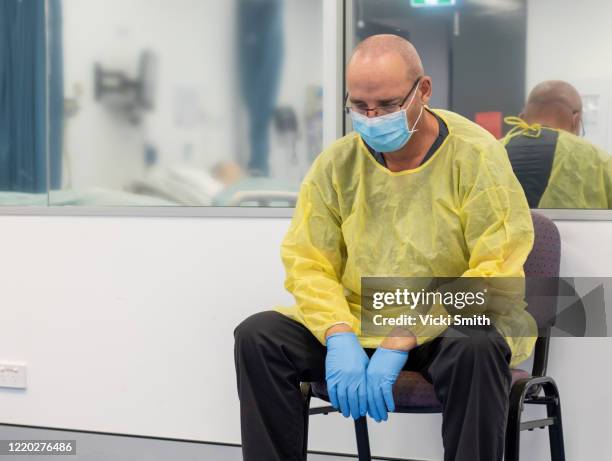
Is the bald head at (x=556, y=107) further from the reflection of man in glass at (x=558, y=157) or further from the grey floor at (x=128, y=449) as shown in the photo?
the grey floor at (x=128, y=449)

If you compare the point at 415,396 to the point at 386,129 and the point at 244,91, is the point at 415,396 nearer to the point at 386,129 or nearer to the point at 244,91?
the point at 386,129

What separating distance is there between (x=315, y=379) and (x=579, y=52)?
1.23m

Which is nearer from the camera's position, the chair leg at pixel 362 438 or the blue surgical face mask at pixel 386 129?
the blue surgical face mask at pixel 386 129

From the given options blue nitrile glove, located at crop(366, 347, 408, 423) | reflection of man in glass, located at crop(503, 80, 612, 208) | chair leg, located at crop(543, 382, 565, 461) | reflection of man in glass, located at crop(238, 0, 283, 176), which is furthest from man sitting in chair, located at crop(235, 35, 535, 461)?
reflection of man in glass, located at crop(238, 0, 283, 176)

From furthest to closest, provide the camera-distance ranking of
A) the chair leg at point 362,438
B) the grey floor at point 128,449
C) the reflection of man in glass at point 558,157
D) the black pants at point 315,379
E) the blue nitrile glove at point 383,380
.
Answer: the grey floor at point 128,449, the reflection of man in glass at point 558,157, the chair leg at point 362,438, the blue nitrile glove at point 383,380, the black pants at point 315,379

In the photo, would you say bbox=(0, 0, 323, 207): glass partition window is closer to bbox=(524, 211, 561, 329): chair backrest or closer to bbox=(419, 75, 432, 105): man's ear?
bbox=(419, 75, 432, 105): man's ear

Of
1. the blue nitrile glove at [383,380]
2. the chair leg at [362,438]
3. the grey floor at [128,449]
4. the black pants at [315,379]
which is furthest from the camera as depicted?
the grey floor at [128,449]

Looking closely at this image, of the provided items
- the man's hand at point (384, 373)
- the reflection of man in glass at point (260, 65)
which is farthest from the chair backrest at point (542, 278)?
the reflection of man in glass at point (260, 65)

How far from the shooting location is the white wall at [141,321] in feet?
8.80

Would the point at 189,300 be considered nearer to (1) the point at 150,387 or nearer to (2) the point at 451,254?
(1) the point at 150,387

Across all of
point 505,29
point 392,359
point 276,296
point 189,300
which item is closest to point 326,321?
point 392,359

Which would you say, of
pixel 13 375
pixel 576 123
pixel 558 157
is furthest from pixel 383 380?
pixel 13 375

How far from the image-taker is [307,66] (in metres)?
2.71

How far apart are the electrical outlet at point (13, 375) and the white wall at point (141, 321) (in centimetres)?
3
